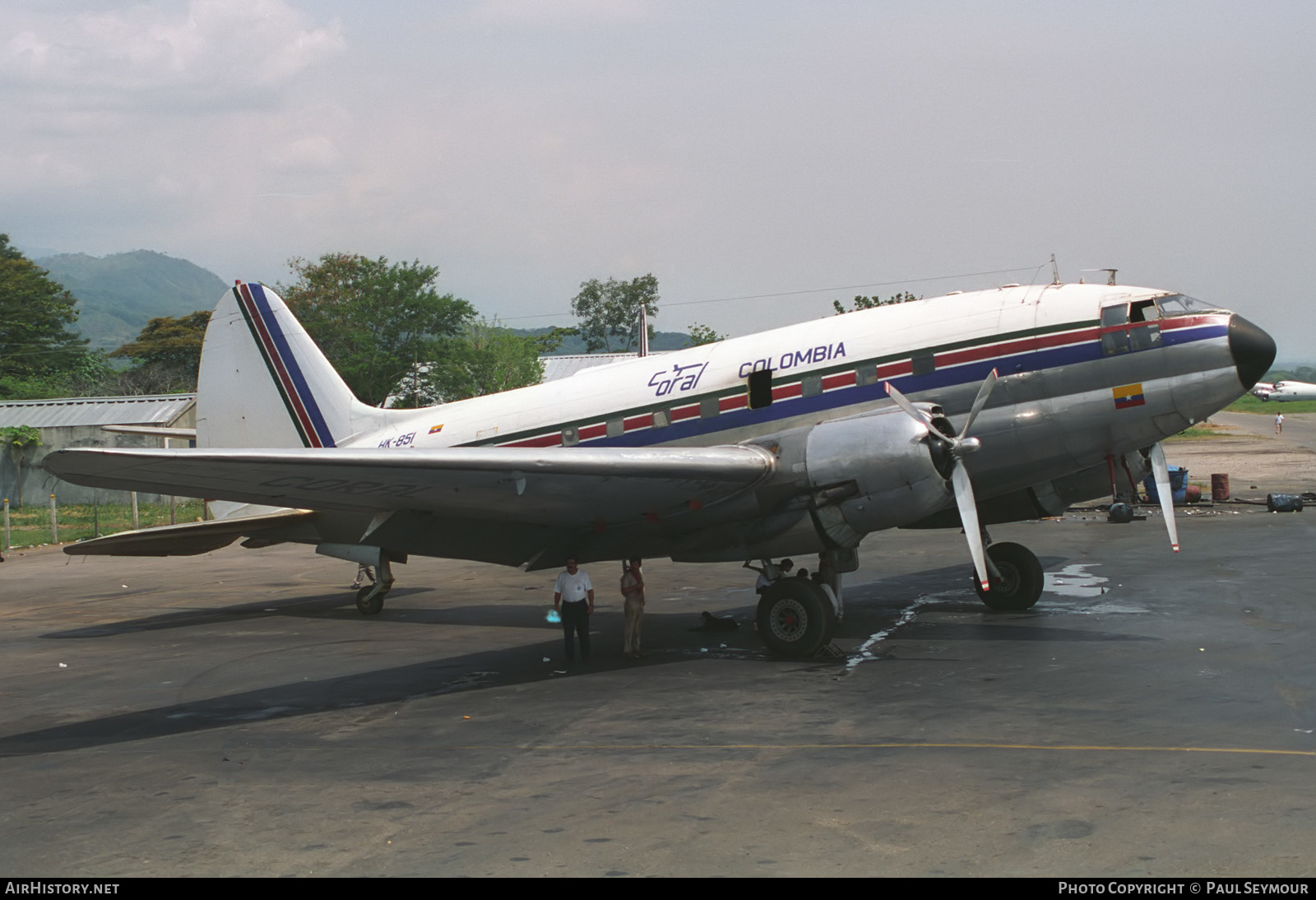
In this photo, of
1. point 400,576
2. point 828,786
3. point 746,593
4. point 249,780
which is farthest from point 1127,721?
point 400,576

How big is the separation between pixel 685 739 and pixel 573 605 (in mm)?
4575

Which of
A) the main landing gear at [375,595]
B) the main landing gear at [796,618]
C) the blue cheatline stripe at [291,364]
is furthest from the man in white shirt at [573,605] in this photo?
the blue cheatline stripe at [291,364]

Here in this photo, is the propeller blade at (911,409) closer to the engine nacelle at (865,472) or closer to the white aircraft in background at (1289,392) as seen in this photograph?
the engine nacelle at (865,472)

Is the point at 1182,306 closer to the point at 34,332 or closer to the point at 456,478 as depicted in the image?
the point at 456,478

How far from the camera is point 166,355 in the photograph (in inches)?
3585

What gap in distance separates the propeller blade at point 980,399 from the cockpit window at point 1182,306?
255 cm

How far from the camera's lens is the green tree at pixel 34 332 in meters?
90.6

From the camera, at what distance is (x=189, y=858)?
8.37 m

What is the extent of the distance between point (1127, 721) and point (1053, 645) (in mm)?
4216

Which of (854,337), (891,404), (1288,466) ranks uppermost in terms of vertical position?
(854,337)

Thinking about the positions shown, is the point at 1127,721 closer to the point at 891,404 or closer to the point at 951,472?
the point at 951,472

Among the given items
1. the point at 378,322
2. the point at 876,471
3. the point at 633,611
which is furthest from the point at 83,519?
the point at 876,471

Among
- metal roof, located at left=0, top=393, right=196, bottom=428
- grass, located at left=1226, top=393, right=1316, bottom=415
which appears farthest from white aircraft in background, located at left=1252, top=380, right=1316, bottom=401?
metal roof, located at left=0, top=393, right=196, bottom=428

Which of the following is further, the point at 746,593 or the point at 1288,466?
the point at 1288,466
